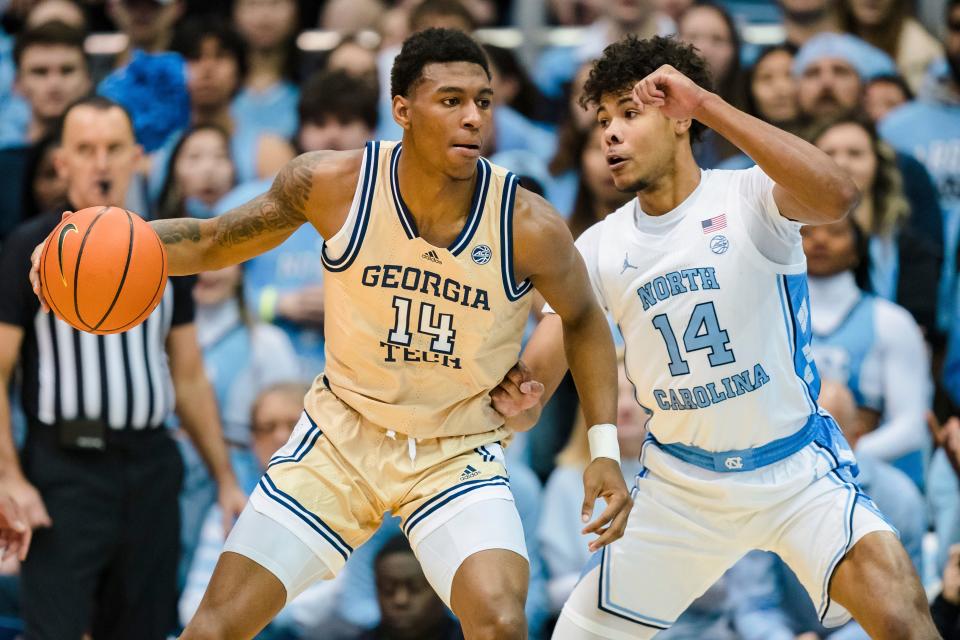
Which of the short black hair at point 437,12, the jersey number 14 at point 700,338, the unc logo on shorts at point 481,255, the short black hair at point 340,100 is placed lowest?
the jersey number 14 at point 700,338

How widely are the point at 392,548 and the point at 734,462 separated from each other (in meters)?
2.33

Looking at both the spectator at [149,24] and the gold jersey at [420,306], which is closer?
the gold jersey at [420,306]

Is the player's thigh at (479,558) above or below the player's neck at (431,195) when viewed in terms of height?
below

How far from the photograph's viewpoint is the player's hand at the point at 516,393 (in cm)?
459

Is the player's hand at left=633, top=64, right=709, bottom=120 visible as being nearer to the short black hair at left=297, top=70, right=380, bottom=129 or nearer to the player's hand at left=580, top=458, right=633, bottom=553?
the player's hand at left=580, top=458, right=633, bottom=553

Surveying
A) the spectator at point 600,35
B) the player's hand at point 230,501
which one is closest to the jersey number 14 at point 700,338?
the player's hand at point 230,501

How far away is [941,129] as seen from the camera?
7848 mm

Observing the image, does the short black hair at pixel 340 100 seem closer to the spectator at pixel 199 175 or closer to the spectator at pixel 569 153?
the spectator at pixel 199 175

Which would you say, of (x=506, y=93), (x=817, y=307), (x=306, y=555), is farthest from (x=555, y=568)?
(x=506, y=93)

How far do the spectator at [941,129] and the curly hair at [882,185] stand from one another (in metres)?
0.43

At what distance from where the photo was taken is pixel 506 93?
8.30 metres

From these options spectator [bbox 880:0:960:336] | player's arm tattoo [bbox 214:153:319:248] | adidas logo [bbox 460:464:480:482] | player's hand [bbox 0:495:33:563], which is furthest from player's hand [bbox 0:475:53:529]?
spectator [bbox 880:0:960:336]

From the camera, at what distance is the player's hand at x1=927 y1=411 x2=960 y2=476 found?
6.32 m

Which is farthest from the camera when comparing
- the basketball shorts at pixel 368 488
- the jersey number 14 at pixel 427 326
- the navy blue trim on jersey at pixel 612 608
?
the navy blue trim on jersey at pixel 612 608
